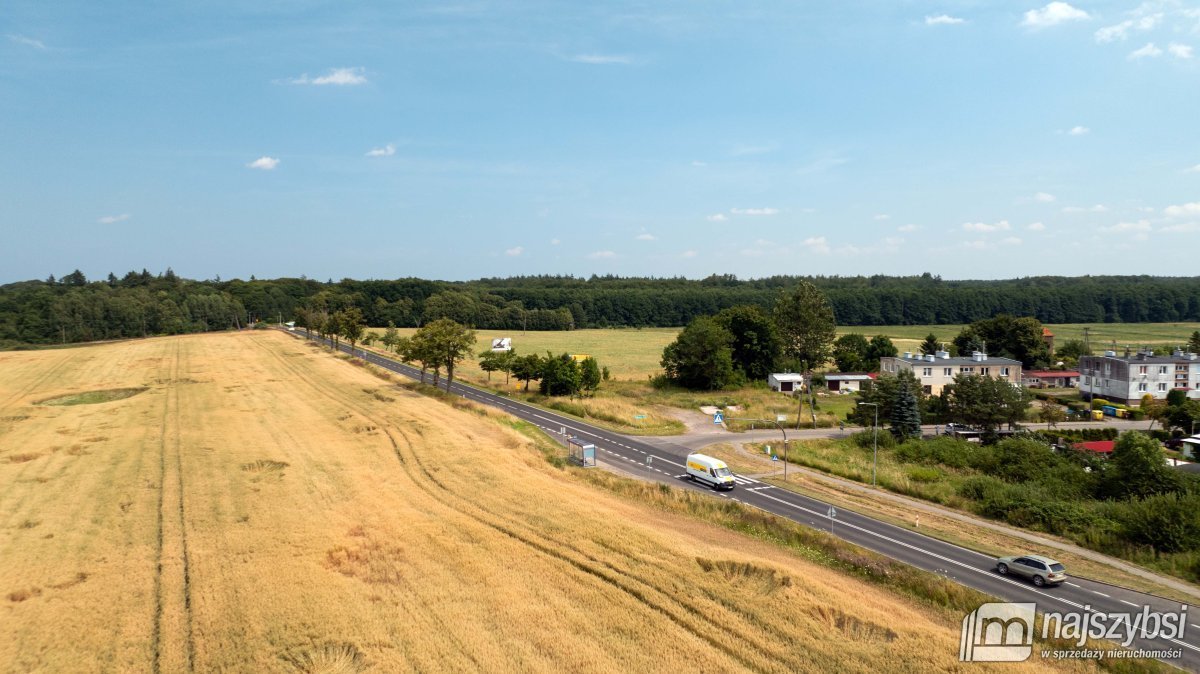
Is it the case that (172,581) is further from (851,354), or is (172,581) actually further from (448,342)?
(851,354)

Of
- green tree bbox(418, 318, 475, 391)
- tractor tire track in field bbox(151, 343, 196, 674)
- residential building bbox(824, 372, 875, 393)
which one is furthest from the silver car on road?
residential building bbox(824, 372, 875, 393)

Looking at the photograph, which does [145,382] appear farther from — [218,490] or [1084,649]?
[1084,649]

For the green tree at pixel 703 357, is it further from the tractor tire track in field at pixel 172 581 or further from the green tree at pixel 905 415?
the tractor tire track in field at pixel 172 581

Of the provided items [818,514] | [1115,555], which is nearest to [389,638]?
[818,514]

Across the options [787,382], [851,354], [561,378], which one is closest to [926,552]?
[561,378]

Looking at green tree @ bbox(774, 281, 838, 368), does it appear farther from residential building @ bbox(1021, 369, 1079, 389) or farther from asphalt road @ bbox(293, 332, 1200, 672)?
asphalt road @ bbox(293, 332, 1200, 672)
